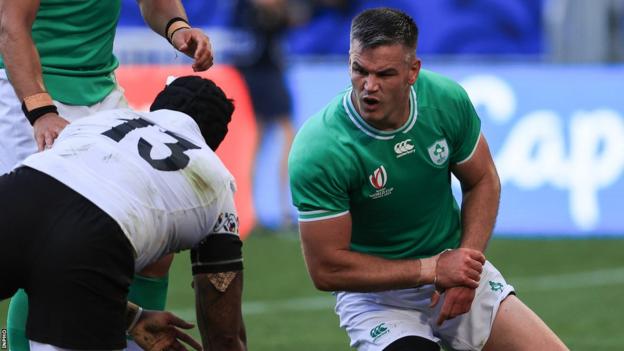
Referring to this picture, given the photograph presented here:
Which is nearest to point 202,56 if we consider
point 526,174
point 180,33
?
point 180,33

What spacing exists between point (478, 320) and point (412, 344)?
1.16 feet

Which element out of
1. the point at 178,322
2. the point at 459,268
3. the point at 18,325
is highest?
the point at 459,268

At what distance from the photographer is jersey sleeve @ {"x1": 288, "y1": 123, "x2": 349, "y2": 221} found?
5664mm

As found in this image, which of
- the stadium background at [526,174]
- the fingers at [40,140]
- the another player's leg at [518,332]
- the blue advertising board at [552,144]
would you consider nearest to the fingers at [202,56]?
the fingers at [40,140]

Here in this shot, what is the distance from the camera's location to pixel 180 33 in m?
5.85

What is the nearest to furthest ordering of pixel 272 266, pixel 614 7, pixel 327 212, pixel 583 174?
pixel 327 212 → pixel 272 266 → pixel 583 174 → pixel 614 7

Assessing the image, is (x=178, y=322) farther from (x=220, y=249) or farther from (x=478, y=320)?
(x=478, y=320)

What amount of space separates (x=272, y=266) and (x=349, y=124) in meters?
6.26

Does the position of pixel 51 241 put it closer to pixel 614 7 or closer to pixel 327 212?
pixel 327 212

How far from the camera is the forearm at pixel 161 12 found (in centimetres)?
602

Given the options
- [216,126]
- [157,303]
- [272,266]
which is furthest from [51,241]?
[272,266]

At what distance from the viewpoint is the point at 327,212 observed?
→ 18.6 feet

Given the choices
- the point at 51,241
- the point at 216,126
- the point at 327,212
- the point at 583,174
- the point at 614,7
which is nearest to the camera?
the point at 51,241

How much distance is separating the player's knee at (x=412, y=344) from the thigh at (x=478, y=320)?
19 cm
